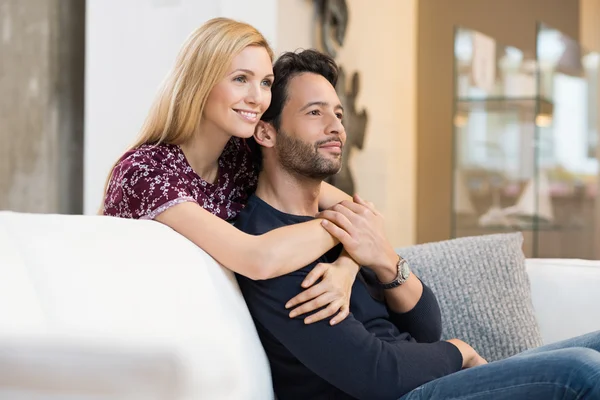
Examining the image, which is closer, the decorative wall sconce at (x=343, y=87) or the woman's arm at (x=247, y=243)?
the woman's arm at (x=247, y=243)

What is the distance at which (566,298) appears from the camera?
222cm

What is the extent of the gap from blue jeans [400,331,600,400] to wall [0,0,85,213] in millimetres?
2239

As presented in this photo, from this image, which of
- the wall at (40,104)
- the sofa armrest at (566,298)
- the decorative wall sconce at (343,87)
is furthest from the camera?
the decorative wall sconce at (343,87)

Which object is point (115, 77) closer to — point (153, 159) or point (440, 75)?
point (153, 159)

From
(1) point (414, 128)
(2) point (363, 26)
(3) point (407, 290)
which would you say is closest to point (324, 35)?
(2) point (363, 26)

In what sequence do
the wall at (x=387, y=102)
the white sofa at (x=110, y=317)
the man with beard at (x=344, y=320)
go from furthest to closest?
1. the wall at (x=387, y=102)
2. the man with beard at (x=344, y=320)
3. the white sofa at (x=110, y=317)

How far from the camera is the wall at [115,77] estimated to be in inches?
131

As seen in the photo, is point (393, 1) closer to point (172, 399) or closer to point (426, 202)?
point (426, 202)

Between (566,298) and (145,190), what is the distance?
122 cm

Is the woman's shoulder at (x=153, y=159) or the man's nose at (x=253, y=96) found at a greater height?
the man's nose at (x=253, y=96)

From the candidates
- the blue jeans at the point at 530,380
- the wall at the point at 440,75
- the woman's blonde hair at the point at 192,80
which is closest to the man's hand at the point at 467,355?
the blue jeans at the point at 530,380

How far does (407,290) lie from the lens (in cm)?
173

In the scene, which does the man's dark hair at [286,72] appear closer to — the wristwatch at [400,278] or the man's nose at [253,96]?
the man's nose at [253,96]

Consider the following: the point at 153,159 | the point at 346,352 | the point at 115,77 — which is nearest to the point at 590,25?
the point at 115,77
